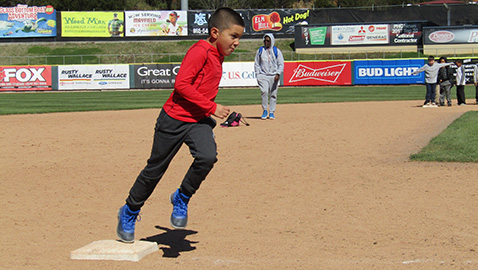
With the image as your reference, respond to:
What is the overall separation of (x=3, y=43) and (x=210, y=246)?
53064mm

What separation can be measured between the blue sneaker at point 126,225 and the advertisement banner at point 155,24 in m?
49.3

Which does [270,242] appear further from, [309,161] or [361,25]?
[361,25]

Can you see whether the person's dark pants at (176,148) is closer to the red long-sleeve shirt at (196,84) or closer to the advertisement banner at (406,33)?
the red long-sleeve shirt at (196,84)

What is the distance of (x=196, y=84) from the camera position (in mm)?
4695

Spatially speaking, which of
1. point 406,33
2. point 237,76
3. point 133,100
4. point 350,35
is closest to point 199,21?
point 350,35

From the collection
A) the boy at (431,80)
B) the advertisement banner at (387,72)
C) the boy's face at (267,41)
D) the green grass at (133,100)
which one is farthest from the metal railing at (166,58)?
the boy's face at (267,41)

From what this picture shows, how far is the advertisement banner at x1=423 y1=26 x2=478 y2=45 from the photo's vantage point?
4544cm

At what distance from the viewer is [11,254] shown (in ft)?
15.8

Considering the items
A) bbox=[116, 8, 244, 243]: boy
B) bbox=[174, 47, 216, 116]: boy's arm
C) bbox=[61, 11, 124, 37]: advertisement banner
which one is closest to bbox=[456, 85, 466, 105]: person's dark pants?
bbox=[116, 8, 244, 243]: boy

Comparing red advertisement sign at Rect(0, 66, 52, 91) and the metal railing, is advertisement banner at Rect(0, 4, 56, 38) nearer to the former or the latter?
the metal railing

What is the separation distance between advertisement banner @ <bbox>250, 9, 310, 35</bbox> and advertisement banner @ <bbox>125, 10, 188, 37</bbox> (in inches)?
237

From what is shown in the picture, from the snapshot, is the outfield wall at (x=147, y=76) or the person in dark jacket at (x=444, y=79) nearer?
the person in dark jacket at (x=444, y=79)

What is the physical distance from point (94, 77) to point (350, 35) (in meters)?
22.3

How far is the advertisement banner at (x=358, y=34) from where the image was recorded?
4884cm
